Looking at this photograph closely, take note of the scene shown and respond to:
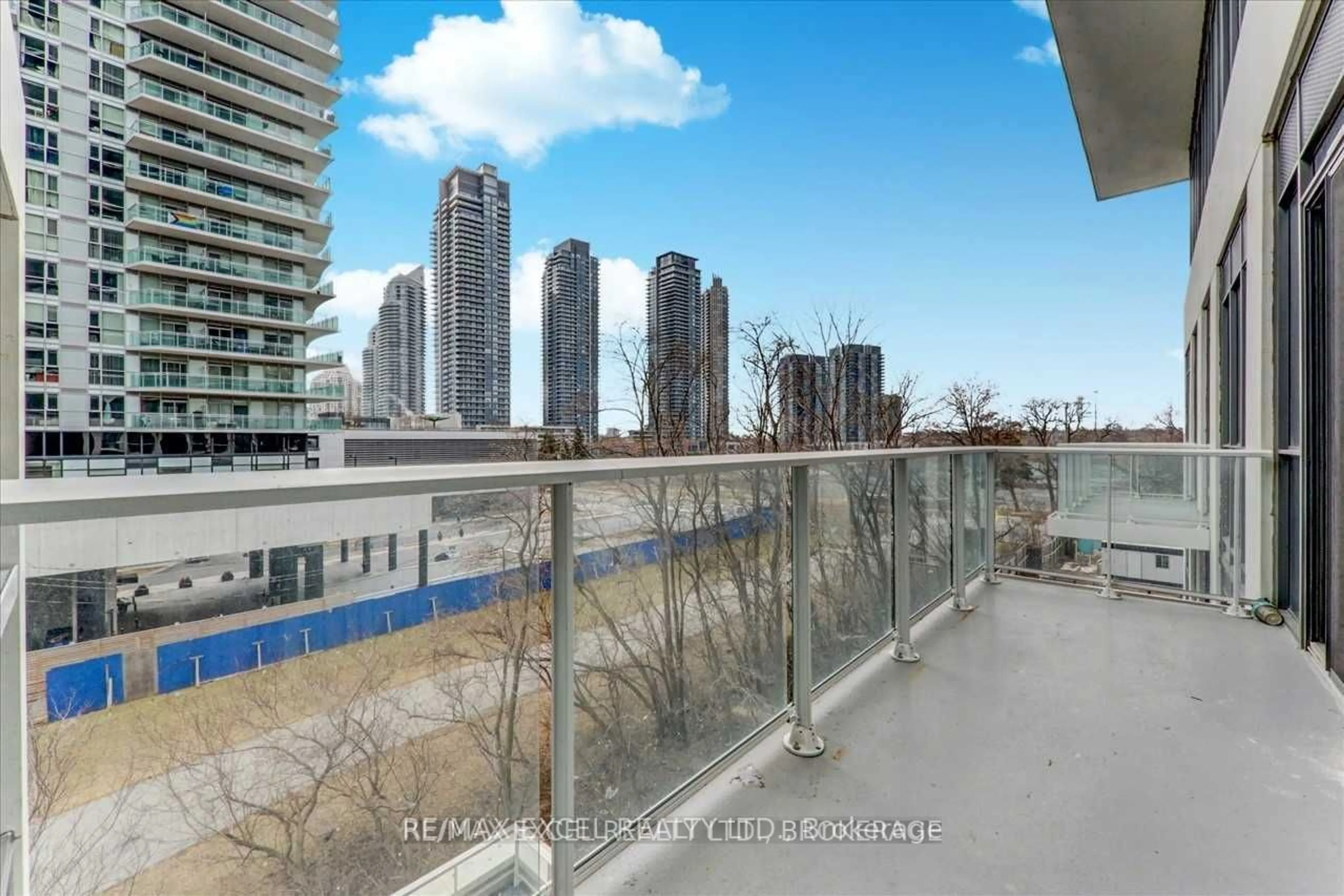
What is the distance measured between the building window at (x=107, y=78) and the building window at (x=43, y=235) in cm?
499

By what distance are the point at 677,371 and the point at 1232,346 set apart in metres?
6.17

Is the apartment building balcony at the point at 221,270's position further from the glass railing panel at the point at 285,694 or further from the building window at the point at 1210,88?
the building window at the point at 1210,88

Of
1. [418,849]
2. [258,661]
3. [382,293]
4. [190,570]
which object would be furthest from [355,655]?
[382,293]

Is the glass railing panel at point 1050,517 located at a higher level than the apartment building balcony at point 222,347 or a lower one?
lower

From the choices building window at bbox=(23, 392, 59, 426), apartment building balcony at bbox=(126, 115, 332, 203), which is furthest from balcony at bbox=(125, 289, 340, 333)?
building window at bbox=(23, 392, 59, 426)

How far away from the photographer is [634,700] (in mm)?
1426

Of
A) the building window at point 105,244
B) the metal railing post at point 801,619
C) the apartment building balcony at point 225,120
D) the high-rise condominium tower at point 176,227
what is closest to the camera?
the metal railing post at point 801,619

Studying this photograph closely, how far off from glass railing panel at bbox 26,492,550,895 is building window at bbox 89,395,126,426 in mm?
24622

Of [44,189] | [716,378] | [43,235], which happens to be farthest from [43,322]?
[716,378]

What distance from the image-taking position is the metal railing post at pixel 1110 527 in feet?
12.0

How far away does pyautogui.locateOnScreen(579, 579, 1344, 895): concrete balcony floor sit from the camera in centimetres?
135

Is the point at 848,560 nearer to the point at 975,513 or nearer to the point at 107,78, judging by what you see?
the point at 975,513

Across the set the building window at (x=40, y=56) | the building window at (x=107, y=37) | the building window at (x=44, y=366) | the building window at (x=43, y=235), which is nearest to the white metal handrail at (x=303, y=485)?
the building window at (x=43, y=235)

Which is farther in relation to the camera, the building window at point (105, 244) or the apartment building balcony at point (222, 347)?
the apartment building balcony at point (222, 347)
